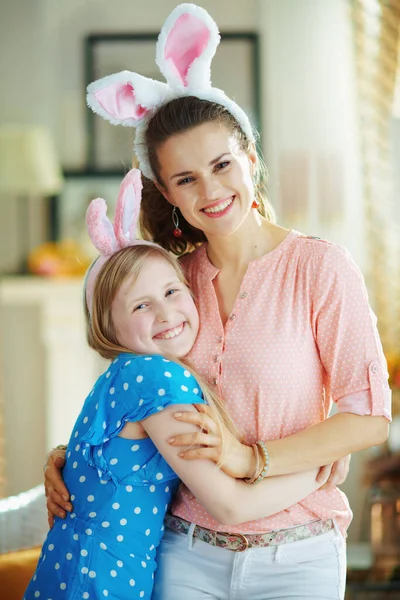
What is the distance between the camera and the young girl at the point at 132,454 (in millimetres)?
1479

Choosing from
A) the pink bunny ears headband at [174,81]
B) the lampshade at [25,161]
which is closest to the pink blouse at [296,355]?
the pink bunny ears headband at [174,81]

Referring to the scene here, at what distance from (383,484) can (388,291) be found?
913 mm

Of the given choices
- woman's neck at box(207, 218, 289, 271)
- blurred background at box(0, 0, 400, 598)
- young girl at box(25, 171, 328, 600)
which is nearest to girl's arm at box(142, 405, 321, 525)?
young girl at box(25, 171, 328, 600)

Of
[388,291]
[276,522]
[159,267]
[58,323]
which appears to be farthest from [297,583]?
[58,323]

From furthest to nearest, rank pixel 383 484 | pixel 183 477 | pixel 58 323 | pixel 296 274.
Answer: pixel 58 323
pixel 383 484
pixel 296 274
pixel 183 477

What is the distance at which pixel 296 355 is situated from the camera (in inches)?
61.1

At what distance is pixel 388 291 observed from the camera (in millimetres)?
3633

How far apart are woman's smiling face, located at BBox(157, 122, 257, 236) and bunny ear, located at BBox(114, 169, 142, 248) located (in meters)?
0.08

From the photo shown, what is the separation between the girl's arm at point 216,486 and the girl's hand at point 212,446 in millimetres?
12

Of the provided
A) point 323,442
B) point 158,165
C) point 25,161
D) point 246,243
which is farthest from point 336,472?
point 25,161

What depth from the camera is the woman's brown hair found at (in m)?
1.64

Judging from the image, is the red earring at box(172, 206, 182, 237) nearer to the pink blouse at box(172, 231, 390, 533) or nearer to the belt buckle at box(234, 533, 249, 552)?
the pink blouse at box(172, 231, 390, 533)

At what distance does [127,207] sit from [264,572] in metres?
0.75

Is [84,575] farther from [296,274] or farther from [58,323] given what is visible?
[58,323]
